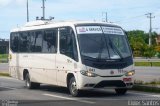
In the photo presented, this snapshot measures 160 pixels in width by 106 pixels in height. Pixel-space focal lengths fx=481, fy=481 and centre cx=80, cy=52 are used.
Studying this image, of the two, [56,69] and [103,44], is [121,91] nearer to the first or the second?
[103,44]

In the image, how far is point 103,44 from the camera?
17.4 m

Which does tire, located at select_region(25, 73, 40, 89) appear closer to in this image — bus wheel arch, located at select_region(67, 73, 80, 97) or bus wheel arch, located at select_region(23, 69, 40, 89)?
bus wheel arch, located at select_region(23, 69, 40, 89)

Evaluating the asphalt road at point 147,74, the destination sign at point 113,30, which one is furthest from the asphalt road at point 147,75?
the destination sign at point 113,30

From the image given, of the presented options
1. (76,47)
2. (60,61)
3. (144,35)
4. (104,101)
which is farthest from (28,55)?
(144,35)

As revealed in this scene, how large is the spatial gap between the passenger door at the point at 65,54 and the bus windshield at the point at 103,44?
410mm

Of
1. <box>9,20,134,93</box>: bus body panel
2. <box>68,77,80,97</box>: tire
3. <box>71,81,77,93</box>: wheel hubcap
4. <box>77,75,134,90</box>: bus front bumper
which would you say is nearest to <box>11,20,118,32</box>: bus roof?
<box>9,20,134,93</box>: bus body panel

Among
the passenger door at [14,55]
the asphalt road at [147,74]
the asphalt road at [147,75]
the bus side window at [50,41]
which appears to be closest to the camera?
the bus side window at [50,41]

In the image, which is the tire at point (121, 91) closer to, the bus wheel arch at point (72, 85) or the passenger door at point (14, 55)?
the bus wheel arch at point (72, 85)

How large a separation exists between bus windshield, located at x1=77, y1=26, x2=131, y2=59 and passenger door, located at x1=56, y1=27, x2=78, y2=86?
410 mm

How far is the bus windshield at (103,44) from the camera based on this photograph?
17125 millimetres

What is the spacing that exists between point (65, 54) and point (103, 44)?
164 cm

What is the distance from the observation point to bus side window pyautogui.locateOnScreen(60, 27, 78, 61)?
688 inches

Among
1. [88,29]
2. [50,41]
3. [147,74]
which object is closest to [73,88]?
[88,29]

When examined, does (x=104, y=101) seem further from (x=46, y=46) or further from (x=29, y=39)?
(x=29, y=39)
